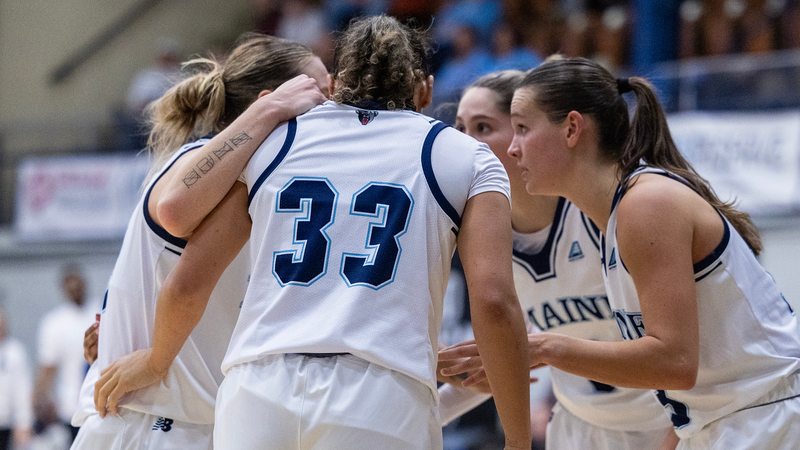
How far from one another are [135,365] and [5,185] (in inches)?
372

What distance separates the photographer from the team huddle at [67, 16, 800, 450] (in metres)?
2.02

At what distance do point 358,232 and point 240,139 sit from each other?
1.55 ft

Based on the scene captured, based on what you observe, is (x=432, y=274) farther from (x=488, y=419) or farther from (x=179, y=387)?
(x=488, y=419)

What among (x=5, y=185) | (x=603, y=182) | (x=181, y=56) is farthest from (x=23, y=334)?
(x=603, y=182)

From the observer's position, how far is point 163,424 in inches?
99.5

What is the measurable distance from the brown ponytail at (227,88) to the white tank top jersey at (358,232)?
2.23 feet

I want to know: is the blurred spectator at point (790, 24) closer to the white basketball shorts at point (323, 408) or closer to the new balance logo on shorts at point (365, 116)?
the new balance logo on shorts at point (365, 116)

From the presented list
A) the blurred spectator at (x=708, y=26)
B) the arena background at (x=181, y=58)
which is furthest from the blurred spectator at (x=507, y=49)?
the blurred spectator at (x=708, y=26)

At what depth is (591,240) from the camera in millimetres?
3191

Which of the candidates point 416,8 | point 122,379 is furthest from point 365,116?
point 416,8

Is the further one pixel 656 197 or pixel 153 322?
pixel 153 322

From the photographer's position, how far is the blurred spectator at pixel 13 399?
8.77m

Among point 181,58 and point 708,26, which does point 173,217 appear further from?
point 181,58

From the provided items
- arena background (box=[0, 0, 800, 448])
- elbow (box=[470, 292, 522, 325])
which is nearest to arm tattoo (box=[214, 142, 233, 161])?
elbow (box=[470, 292, 522, 325])
